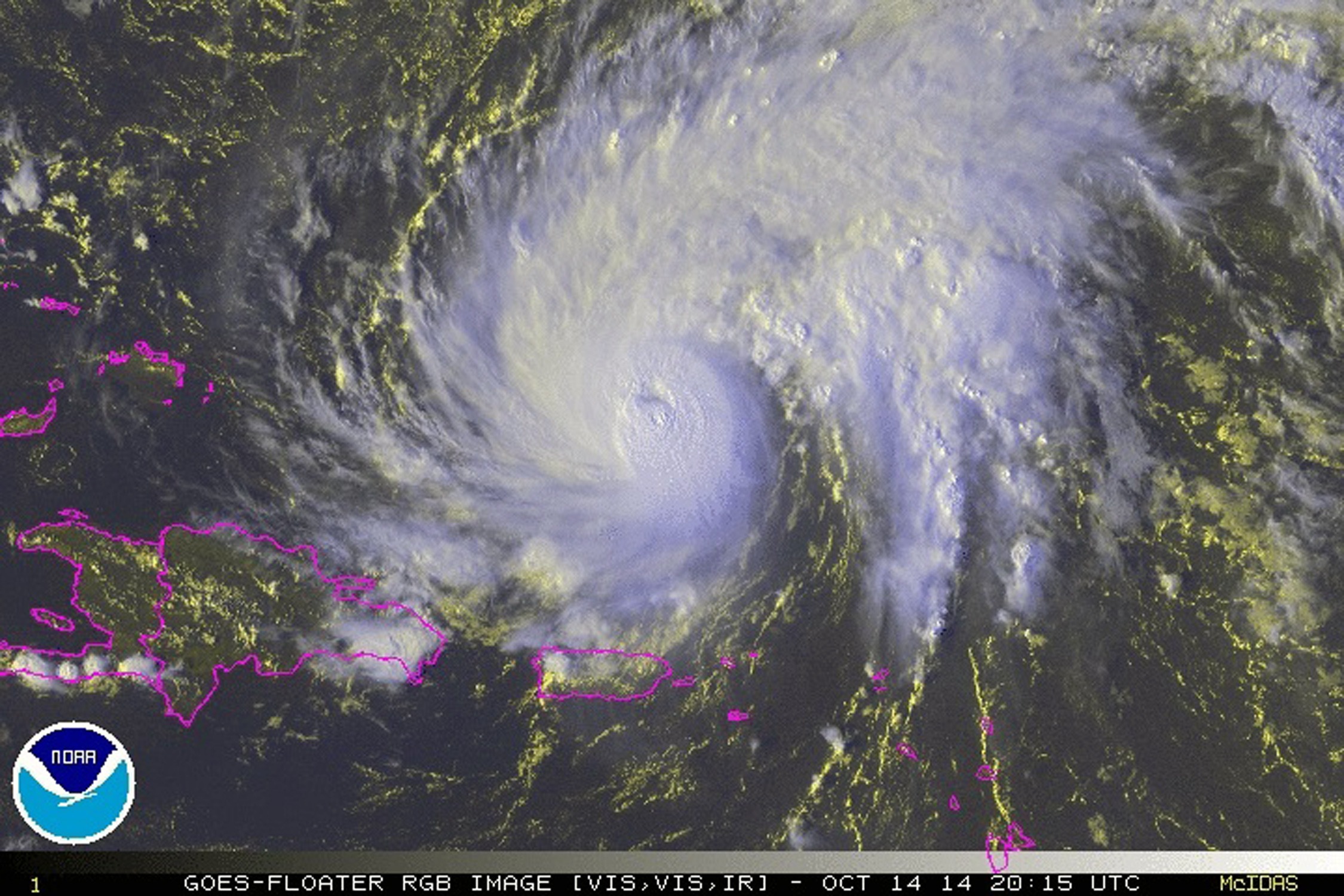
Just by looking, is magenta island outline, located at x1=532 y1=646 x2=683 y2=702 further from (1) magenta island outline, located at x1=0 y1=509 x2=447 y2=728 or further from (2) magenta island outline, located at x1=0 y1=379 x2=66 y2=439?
(2) magenta island outline, located at x1=0 y1=379 x2=66 y2=439

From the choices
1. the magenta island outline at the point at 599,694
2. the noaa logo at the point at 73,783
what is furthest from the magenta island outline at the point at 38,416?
the magenta island outline at the point at 599,694

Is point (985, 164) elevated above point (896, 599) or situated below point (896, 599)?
above


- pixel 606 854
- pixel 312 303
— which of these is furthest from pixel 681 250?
pixel 606 854

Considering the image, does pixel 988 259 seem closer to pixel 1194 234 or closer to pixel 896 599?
pixel 1194 234

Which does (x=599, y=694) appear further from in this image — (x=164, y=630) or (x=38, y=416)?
(x=38, y=416)

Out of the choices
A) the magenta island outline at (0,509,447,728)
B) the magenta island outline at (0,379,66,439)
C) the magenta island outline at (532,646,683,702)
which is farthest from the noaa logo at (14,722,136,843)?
the magenta island outline at (532,646,683,702)

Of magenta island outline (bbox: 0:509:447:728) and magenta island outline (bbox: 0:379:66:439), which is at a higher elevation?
magenta island outline (bbox: 0:379:66:439)

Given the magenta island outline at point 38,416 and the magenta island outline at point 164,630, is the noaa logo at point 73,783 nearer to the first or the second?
the magenta island outline at point 164,630
